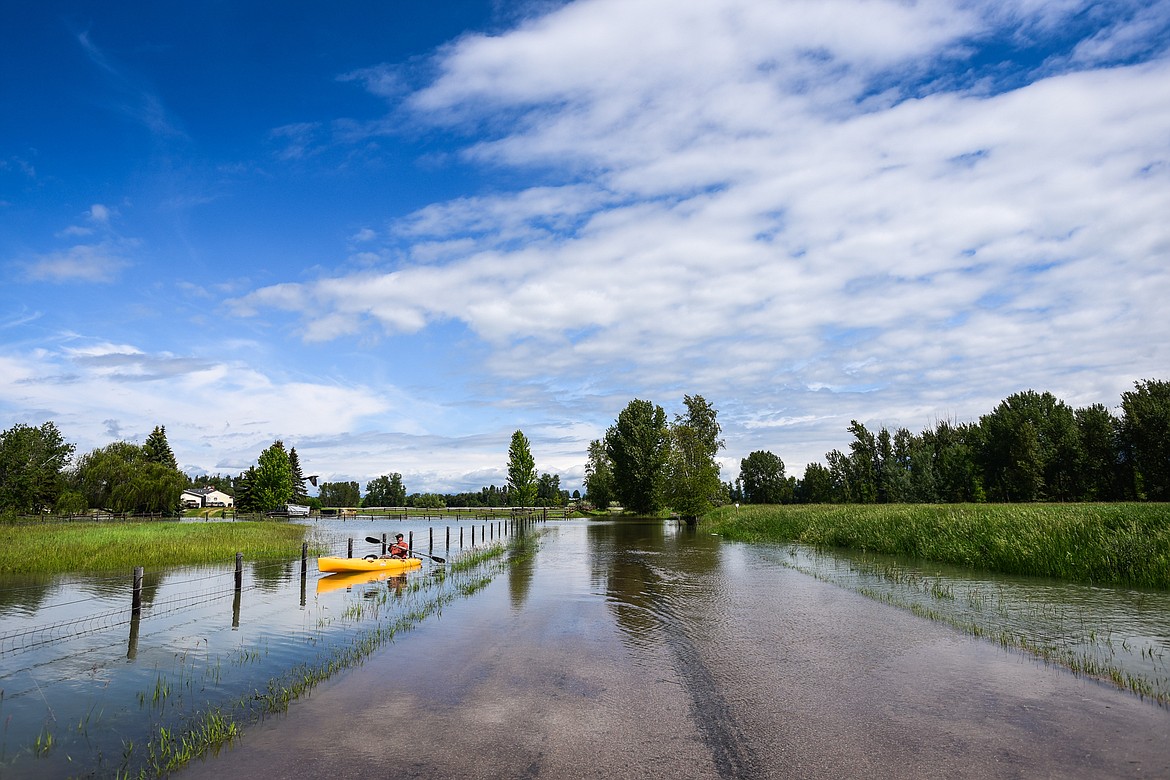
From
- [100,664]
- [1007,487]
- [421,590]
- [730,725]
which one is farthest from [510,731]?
[1007,487]

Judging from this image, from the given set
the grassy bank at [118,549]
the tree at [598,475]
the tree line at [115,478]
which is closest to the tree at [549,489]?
the tree at [598,475]

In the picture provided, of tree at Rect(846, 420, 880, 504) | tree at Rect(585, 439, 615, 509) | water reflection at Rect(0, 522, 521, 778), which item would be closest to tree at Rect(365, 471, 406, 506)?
tree at Rect(585, 439, 615, 509)

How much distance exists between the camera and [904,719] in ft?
26.6

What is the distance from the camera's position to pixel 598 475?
11244cm

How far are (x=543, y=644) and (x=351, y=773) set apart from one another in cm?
622

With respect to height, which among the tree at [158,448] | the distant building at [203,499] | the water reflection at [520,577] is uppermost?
the tree at [158,448]

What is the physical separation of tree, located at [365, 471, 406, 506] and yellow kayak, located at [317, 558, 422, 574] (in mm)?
140085

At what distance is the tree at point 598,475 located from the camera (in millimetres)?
110519

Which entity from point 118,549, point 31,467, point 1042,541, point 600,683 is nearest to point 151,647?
point 600,683

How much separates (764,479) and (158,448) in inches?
4663

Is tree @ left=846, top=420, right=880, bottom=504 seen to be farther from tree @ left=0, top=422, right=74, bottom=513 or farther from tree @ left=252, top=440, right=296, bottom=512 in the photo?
tree @ left=0, top=422, right=74, bottom=513

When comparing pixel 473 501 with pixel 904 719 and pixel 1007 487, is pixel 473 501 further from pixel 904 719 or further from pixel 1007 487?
pixel 904 719

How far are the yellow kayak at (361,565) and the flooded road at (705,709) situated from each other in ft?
37.8

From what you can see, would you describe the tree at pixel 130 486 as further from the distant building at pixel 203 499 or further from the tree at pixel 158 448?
the distant building at pixel 203 499
